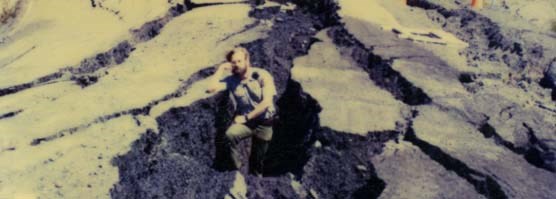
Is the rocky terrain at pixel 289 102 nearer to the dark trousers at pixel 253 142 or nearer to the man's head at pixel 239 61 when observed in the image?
the dark trousers at pixel 253 142

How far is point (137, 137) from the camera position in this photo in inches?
112

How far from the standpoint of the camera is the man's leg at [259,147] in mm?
3264

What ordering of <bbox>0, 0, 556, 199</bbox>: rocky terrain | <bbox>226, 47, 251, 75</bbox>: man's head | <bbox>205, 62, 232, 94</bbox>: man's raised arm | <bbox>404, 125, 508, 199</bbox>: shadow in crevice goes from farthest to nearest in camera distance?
<bbox>205, 62, 232, 94</bbox>: man's raised arm → <bbox>226, 47, 251, 75</bbox>: man's head → <bbox>0, 0, 556, 199</bbox>: rocky terrain → <bbox>404, 125, 508, 199</bbox>: shadow in crevice

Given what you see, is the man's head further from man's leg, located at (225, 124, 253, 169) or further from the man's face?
man's leg, located at (225, 124, 253, 169)

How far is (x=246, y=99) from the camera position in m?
3.19

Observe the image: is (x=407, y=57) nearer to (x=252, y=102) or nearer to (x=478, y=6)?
(x=252, y=102)

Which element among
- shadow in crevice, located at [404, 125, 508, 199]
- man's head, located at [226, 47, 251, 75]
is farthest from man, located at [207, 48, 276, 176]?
shadow in crevice, located at [404, 125, 508, 199]

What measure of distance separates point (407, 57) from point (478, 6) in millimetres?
1797

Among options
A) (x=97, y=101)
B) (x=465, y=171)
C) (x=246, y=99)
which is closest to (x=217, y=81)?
(x=246, y=99)

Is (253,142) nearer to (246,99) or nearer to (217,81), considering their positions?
(246,99)

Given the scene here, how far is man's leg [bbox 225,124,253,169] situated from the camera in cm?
318

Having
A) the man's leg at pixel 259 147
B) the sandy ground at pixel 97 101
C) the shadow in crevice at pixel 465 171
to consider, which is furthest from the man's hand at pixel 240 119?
the shadow in crevice at pixel 465 171

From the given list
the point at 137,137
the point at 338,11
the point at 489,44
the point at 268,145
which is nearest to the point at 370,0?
the point at 338,11

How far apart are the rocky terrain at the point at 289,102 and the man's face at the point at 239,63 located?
0.23m
